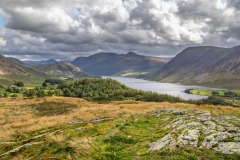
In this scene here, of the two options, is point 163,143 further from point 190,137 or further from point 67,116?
point 67,116

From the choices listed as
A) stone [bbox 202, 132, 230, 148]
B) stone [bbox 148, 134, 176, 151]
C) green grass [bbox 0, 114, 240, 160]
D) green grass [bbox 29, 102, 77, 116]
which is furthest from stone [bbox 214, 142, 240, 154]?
green grass [bbox 29, 102, 77, 116]

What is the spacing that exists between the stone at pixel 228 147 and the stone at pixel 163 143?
2929 millimetres

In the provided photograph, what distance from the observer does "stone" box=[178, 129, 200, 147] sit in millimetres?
16547

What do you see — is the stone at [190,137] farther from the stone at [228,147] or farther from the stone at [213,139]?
the stone at [228,147]

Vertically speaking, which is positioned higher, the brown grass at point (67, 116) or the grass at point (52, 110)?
the brown grass at point (67, 116)

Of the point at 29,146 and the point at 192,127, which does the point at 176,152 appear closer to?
the point at 192,127

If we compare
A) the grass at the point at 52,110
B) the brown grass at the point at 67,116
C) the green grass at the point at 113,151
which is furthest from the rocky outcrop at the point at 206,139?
the grass at the point at 52,110

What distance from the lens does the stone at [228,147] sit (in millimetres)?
14483

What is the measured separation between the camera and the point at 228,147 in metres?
15.2

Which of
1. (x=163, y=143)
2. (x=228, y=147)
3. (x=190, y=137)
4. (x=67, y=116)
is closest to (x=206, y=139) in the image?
(x=190, y=137)

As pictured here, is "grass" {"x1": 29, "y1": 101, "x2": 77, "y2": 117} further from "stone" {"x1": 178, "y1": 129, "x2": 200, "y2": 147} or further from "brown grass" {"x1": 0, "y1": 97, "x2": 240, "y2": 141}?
"stone" {"x1": 178, "y1": 129, "x2": 200, "y2": 147}

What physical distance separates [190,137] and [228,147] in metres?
3.12

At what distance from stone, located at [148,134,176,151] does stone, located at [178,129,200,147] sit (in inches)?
27.7

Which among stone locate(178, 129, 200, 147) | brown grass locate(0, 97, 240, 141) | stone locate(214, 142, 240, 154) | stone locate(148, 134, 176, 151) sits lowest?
brown grass locate(0, 97, 240, 141)
